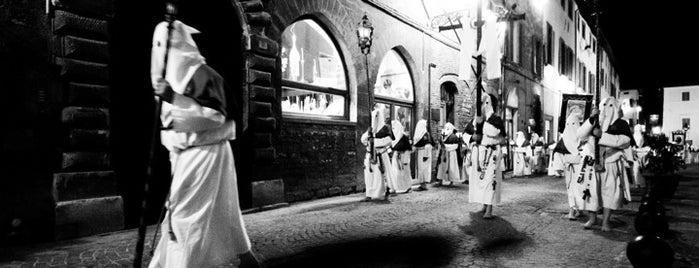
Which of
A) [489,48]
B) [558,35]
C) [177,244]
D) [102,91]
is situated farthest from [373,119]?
[558,35]

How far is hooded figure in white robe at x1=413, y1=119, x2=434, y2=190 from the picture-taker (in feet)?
41.1

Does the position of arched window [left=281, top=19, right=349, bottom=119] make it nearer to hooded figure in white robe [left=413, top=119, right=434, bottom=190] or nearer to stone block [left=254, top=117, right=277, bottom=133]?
stone block [left=254, top=117, right=277, bottom=133]

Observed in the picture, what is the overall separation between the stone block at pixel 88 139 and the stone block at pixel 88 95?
0.35 m

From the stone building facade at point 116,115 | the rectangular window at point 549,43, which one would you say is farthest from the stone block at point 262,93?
the rectangular window at point 549,43

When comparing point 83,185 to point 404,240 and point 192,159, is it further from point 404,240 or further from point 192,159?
point 404,240

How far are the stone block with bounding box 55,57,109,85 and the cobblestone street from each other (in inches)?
79.6

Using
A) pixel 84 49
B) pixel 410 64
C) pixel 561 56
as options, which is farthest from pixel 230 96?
pixel 561 56

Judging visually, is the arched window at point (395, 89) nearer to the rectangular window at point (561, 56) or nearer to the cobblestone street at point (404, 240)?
the cobblestone street at point (404, 240)

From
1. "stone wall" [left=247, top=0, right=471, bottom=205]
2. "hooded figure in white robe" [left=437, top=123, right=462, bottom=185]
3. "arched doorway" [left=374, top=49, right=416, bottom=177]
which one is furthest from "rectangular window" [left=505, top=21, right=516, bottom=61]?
"arched doorway" [left=374, top=49, right=416, bottom=177]

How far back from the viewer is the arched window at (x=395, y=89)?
1274 centimetres

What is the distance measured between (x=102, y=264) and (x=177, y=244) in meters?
1.95

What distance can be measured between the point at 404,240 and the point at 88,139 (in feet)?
13.9

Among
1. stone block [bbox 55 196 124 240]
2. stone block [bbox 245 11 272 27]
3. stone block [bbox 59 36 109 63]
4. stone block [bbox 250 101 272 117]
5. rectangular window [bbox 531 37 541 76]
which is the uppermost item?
rectangular window [bbox 531 37 541 76]

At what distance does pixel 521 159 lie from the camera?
17547 mm
